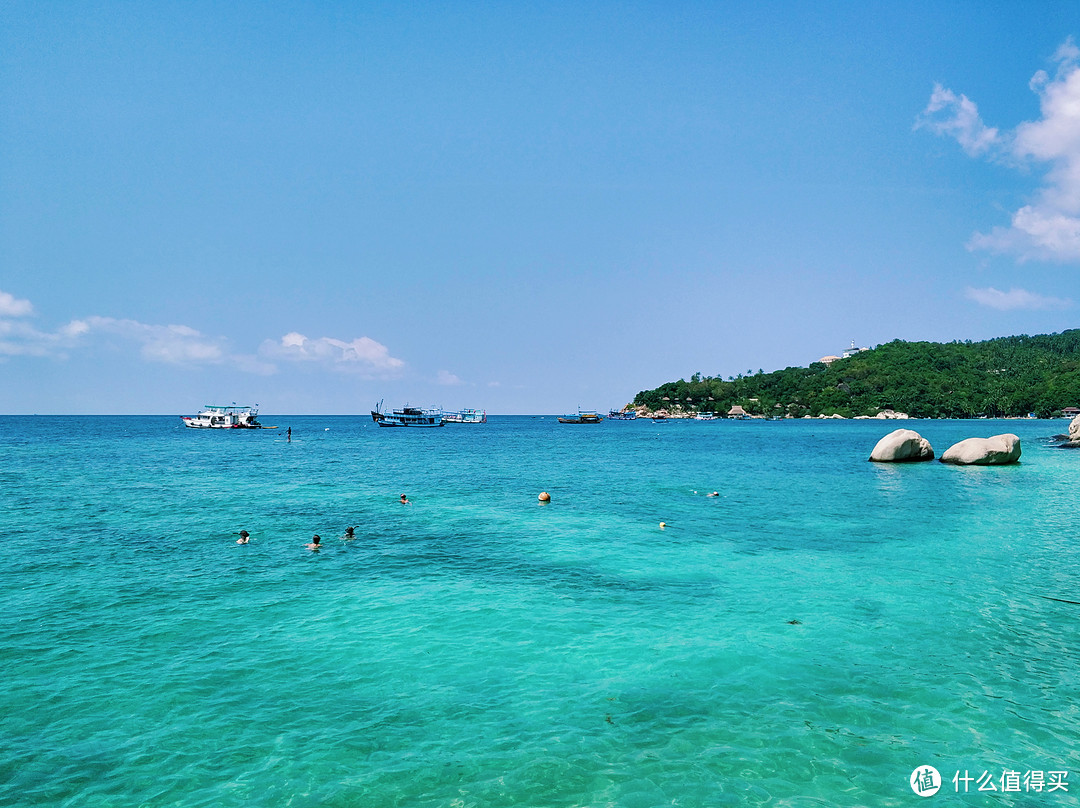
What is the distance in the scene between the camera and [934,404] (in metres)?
200

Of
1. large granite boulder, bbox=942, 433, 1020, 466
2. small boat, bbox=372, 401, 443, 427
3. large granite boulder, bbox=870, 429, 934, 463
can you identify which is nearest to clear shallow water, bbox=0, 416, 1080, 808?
large granite boulder, bbox=942, 433, 1020, 466

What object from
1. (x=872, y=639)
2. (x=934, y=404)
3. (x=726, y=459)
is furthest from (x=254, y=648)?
(x=934, y=404)

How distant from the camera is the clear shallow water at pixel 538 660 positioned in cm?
835

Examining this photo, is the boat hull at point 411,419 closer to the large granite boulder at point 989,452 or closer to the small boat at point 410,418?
the small boat at point 410,418

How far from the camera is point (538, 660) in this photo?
12211 mm

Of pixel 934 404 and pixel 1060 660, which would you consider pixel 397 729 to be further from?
pixel 934 404

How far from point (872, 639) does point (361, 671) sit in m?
11.2

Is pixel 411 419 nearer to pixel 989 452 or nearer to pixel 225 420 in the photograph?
pixel 225 420

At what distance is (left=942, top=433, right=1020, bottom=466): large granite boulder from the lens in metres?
50.0

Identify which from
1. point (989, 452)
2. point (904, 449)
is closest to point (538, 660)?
point (904, 449)

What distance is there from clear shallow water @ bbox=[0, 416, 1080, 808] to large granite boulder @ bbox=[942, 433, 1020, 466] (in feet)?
88.1

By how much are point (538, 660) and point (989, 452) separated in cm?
5483

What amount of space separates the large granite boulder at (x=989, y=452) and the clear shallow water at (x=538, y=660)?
2686cm

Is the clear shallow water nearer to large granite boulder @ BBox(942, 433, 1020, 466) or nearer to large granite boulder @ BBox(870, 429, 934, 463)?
large granite boulder @ BBox(942, 433, 1020, 466)
